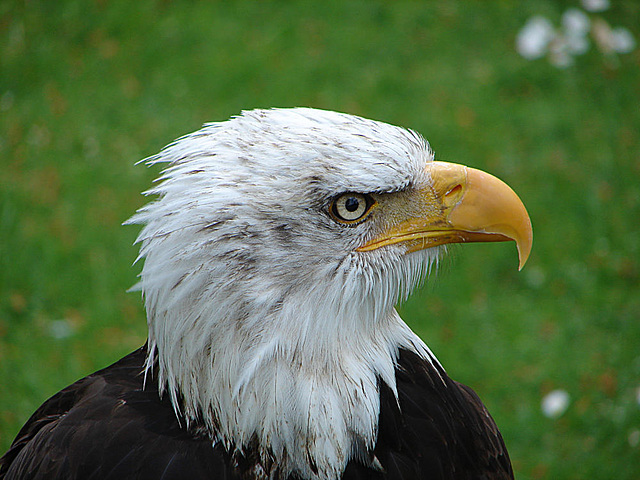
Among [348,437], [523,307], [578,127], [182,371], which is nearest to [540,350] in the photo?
[523,307]

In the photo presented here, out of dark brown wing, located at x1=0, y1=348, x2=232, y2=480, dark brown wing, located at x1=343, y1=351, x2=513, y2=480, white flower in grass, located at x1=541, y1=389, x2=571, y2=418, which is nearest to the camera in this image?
dark brown wing, located at x1=0, y1=348, x2=232, y2=480

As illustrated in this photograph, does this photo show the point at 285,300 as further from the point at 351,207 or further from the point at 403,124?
the point at 403,124

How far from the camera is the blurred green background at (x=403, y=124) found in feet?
15.1

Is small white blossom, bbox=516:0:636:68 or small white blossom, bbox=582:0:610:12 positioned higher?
small white blossom, bbox=582:0:610:12

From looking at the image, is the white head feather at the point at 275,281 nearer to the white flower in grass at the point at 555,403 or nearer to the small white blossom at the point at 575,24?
the white flower in grass at the point at 555,403

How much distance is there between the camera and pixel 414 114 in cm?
648

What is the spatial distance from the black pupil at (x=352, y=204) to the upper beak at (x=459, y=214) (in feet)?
0.46

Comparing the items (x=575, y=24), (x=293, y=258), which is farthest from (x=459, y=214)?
(x=575, y=24)

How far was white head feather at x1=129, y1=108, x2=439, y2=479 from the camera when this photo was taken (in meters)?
2.05

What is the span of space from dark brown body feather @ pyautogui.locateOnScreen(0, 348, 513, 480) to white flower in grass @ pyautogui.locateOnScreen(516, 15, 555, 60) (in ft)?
17.2

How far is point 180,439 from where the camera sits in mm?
2258

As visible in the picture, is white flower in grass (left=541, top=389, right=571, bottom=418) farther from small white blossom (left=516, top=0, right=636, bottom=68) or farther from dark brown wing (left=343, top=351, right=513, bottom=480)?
small white blossom (left=516, top=0, right=636, bottom=68)

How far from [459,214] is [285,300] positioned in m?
0.64

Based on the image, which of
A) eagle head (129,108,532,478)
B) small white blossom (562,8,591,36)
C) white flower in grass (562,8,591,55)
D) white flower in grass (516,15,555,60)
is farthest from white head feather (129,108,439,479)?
small white blossom (562,8,591,36)
